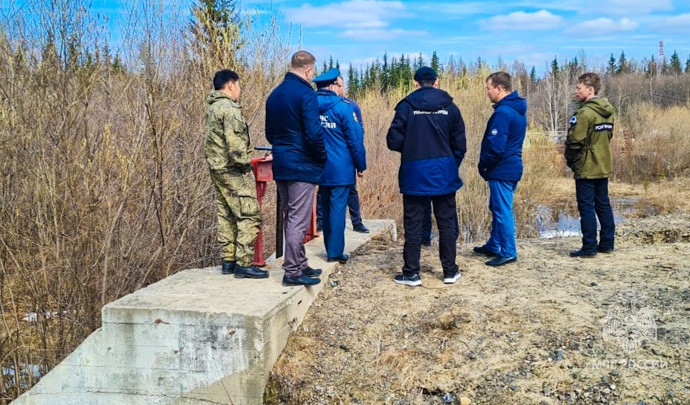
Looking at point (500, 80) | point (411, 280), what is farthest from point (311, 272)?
point (500, 80)

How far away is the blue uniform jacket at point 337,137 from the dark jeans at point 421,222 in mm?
705

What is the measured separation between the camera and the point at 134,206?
7.38 m

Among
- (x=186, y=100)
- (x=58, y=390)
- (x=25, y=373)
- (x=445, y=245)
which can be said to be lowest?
Result: (x=25, y=373)

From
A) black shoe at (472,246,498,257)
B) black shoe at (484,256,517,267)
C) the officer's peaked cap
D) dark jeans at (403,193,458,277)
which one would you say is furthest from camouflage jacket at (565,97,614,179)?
the officer's peaked cap

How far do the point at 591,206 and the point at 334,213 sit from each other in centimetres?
270

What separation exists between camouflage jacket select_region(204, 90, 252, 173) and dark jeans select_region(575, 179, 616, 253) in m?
3.46

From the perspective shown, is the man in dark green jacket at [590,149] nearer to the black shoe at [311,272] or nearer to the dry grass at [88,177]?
the black shoe at [311,272]

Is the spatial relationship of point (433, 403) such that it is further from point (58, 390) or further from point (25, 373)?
point (25, 373)

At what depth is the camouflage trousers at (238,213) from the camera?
5.21 m

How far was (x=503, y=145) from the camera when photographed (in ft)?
19.1

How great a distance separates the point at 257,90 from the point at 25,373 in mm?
5745

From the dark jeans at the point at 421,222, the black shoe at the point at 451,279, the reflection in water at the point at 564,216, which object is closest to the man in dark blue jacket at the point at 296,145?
→ the dark jeans at the point at 421,222

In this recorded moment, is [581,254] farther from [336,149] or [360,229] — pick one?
[336,149]

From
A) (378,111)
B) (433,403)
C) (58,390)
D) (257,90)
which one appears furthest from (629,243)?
(378,111)
